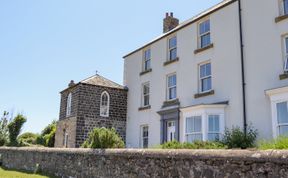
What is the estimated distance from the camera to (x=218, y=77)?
1761 centimetres

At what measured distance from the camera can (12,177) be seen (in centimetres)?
1524

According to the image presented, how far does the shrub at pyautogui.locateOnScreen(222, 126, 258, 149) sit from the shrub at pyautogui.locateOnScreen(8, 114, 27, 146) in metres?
21.8

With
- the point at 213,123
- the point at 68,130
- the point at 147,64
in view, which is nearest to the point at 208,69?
the point at 213,123

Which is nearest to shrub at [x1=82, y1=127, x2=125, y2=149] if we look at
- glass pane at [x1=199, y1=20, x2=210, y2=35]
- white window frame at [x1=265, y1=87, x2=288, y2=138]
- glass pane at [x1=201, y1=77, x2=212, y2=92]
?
glass pane at [x1=201, y1=77, x2=212, y2=92]

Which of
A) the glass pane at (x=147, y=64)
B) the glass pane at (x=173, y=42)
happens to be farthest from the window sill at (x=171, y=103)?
the glass pane at (x=147, y=64)

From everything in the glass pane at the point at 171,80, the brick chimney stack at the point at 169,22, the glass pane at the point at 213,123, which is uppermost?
the brick chimney stack at the point at 169,22

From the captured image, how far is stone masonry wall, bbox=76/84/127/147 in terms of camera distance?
78.8ft

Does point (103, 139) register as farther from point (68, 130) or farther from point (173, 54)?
point (68, 130)

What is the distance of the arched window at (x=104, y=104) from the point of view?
82.8 ft

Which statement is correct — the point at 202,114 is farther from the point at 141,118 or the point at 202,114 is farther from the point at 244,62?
the point at 141,118

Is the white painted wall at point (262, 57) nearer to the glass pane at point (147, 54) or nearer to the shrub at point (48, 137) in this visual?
the glass pane at point (147, 54)

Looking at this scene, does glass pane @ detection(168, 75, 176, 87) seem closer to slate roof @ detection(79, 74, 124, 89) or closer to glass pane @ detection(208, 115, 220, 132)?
glass pane @ detection(208, 115, 220, 132)

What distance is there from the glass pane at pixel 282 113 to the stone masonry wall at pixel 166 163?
294 inches

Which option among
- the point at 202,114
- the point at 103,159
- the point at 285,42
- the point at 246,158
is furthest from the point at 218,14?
the point at 246,158
